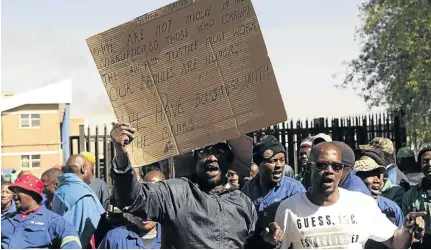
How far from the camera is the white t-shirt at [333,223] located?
491 centimetres

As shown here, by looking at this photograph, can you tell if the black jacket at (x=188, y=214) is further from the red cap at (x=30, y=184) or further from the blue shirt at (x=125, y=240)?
the red cap at (x=30, y=184)

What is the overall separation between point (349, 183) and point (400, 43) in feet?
63.1

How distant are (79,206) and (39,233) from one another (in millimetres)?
1127

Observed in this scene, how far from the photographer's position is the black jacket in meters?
4.49

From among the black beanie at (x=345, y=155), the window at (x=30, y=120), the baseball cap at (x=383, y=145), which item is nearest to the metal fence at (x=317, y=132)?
the baseball cap at (x=383, y=145)

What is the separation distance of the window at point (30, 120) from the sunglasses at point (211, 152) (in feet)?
114

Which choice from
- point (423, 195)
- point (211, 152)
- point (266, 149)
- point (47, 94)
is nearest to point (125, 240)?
point (266, 149)

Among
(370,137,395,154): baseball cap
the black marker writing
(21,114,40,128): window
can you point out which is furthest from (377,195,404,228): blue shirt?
(21,114,40,128): window

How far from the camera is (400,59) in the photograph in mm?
26828

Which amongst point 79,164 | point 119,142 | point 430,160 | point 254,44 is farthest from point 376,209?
point 79,164

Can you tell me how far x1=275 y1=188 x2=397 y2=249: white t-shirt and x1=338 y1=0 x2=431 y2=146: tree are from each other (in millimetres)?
19519

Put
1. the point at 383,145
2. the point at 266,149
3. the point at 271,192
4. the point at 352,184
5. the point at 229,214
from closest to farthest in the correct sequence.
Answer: the point at 229,214
the point at 352,184
the point at 271,192
the point at 266,149
the point at 383,145

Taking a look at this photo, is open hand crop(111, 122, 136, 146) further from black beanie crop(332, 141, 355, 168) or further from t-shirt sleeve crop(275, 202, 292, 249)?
black beanie crop(332, 141, 355, 168)

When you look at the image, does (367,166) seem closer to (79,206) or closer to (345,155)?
(345,155)
